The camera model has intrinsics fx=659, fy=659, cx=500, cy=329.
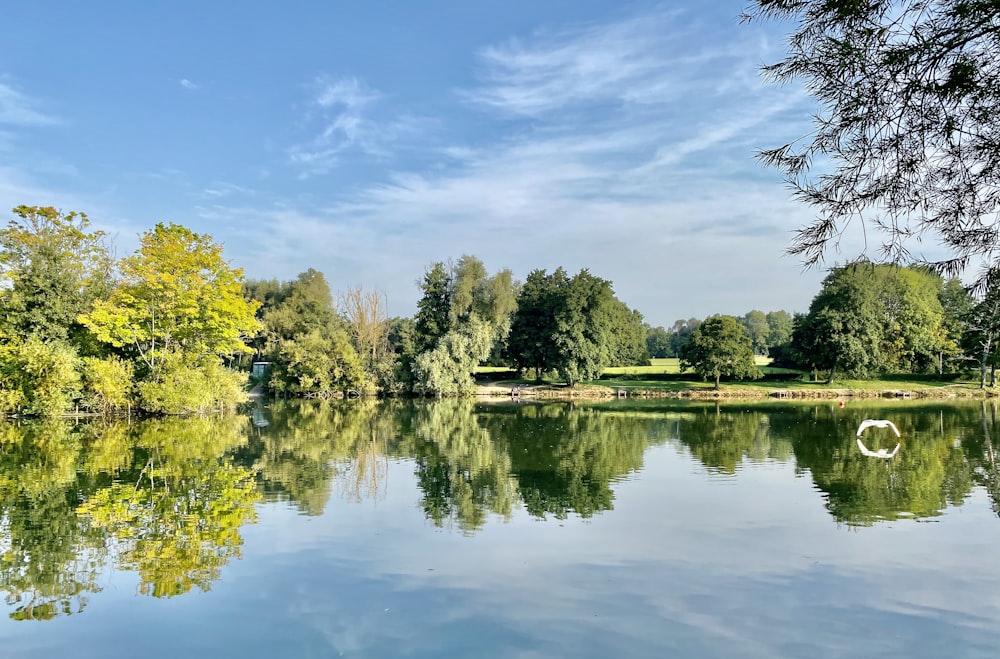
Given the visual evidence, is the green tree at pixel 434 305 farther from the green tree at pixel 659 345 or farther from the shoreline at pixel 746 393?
the green tree at pixel 659 345

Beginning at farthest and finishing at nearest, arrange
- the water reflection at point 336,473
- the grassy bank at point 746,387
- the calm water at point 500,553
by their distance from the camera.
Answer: the grassy bank at point 746,387 < the water reflection at point 336,473 < the calm water at point 500,553

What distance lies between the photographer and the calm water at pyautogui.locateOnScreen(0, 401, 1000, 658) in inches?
281

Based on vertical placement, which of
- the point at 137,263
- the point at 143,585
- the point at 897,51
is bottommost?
the point at 143,585

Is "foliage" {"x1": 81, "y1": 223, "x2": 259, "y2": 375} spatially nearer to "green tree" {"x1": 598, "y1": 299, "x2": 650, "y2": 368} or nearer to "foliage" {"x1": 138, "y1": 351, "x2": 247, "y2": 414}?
"foliage" {"x1": 138, "y1": 351, "x2": 247, "y2": 414}

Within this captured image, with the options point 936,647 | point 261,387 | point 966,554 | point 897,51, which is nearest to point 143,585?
point 936,647

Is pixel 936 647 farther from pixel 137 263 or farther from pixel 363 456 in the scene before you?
pixel 137 263

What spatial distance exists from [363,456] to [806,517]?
1321 centimetres

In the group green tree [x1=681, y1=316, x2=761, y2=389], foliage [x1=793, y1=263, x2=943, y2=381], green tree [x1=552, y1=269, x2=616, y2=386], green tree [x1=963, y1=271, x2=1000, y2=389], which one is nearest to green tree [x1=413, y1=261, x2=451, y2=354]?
green tree [x1=552, y1=269, x2=616, y2=386]

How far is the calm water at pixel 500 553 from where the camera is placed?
7125 mm

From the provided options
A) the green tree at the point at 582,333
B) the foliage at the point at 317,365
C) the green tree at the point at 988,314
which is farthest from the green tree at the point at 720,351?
the green tree at the point at 988,314

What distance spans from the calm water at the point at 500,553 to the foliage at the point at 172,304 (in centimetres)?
1285

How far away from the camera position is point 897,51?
5543mm

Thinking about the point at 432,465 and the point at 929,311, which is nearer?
the point at 432,465

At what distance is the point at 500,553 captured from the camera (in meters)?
10.2
